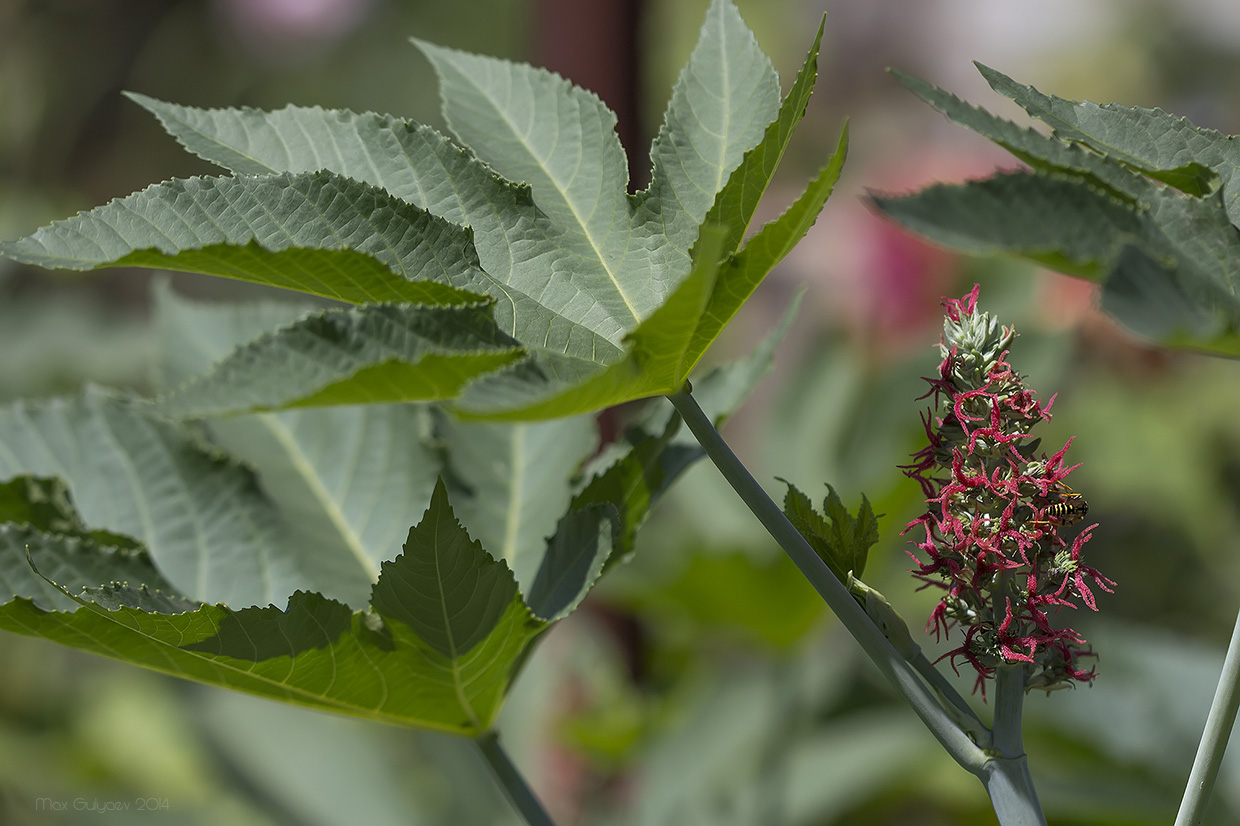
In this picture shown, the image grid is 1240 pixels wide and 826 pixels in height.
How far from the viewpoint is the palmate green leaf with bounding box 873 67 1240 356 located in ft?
0.64

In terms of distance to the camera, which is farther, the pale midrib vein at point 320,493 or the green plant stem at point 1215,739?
the pale midrib vein at point 320,493

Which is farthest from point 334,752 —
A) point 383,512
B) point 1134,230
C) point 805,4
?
point 805,4

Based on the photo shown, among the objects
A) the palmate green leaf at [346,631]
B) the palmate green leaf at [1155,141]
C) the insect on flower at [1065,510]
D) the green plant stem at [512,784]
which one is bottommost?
the green plant stem at [512,784]

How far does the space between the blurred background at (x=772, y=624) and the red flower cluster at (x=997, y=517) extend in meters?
0.45

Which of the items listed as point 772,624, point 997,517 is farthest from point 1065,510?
point 772,624

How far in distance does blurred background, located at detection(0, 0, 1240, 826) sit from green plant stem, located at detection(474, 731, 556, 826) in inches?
16.1

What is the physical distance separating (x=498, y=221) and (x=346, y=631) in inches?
5.0

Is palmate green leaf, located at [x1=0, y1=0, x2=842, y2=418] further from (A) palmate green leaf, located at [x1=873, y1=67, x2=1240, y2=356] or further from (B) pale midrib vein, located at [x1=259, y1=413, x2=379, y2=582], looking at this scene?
(B) pale midrib vein, located at [x1=259, y1=413, x2=379, y2=582]

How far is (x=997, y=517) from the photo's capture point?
0.25 metres

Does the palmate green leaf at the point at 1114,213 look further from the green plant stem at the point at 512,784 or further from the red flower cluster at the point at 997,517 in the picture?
the green plant stem at the point at 512,784

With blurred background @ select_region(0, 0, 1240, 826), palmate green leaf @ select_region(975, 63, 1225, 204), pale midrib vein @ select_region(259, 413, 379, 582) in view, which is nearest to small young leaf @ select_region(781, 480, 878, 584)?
palmate green leaf @ select_region(975, 63, 1225, 204)

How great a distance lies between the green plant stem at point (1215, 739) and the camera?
0.25 metres

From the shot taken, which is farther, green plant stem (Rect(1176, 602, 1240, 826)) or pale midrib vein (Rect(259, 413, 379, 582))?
pale midrib vein (Rect(259, 413, 379, 582))

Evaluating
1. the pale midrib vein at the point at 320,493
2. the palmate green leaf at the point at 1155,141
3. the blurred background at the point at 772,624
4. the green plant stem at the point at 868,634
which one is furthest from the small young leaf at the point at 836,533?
the blurred background at the point at 772,624
